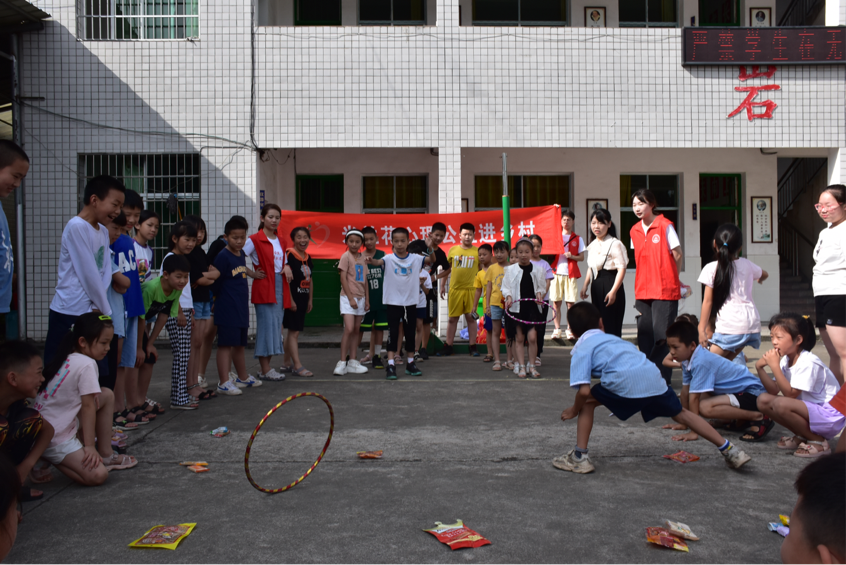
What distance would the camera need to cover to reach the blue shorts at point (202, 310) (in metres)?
6.31

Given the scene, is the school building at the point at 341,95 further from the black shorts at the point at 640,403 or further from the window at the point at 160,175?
the black shorts at the point at 640,403

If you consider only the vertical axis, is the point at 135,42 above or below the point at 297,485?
above

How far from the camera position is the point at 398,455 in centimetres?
420

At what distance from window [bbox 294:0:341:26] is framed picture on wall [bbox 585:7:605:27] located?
15.3 ft

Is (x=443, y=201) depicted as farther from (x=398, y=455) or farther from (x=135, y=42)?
(x=398, y=455)

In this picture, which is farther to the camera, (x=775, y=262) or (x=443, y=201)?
(x=775, y=262)

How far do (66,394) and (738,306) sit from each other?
481 centimetres

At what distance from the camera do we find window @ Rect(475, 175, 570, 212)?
1243 centimetres

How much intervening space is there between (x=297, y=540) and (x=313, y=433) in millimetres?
1903

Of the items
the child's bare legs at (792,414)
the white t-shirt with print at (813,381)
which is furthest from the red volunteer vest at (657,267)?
the child's bare legs at (792,414)

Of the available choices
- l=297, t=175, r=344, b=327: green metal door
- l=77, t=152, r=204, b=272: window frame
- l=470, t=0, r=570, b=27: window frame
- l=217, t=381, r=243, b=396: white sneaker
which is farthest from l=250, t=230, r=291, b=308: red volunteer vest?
l=470, t=0, r=570, b=27: window frame

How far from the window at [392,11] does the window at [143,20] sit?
3.08m

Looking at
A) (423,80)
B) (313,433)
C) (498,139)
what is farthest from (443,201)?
(313,433)

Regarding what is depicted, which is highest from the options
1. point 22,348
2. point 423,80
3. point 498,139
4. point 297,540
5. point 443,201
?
point 423,80
